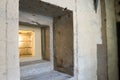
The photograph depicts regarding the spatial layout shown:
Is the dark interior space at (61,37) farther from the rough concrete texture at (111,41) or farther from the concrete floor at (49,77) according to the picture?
the rough concrete texture at (111,41)

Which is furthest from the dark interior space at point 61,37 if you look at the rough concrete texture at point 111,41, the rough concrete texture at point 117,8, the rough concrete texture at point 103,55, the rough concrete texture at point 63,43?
the rough concrete texture at point 117,8

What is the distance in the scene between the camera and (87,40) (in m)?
2.26

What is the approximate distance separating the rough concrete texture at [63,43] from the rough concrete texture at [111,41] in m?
1.07

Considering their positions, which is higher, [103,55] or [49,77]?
[103,55]

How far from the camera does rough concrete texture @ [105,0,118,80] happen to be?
Answer: 108 inches

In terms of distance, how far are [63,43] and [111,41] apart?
50.5 inches

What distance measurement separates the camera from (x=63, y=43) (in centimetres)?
212

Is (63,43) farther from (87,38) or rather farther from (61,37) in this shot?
(87,38)

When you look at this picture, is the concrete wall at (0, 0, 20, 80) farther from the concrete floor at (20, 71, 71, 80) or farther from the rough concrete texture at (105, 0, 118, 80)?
the rough concrete texture at (105, 0, 118, 80)

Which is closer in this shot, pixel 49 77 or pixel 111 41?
pixel 49 77

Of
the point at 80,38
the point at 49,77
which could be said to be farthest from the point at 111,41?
the point at 49,77

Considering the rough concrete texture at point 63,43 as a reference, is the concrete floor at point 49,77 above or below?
below

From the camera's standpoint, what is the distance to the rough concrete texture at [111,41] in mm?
2734

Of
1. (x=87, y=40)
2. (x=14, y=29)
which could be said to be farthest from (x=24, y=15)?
(x=87, y=40)
